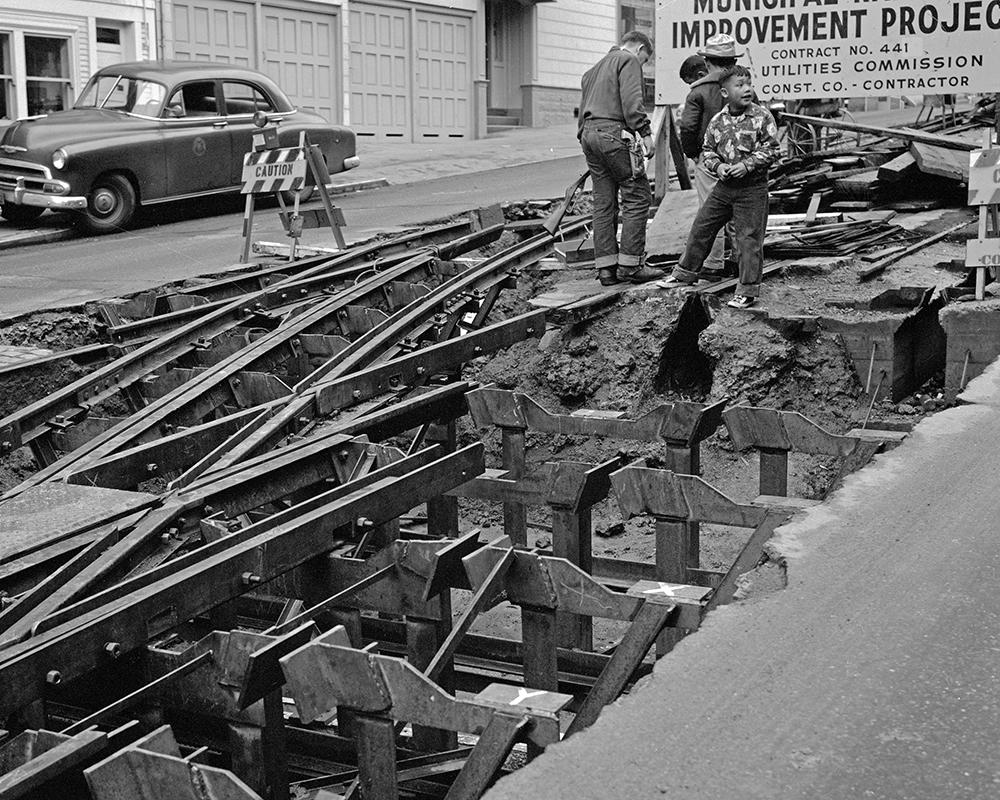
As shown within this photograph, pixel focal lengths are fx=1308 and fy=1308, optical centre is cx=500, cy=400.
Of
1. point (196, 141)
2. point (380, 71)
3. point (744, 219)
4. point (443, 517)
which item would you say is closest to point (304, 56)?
point (380, 71)

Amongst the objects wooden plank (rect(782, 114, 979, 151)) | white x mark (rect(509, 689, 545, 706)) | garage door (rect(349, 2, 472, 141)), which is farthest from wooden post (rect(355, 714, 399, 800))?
garage door (rect(349, 2, 472, 141))

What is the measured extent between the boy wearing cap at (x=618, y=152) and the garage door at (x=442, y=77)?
1936cm

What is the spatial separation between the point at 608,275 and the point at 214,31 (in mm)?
16369

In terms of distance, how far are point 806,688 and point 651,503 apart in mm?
2149

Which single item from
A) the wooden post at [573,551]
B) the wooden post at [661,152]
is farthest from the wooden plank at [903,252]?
the wooden post at [573,551]

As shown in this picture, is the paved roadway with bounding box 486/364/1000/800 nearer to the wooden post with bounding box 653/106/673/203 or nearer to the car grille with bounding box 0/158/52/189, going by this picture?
the wooden post with bounding box 653/106/673/203

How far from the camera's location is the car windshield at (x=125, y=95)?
1630 cm

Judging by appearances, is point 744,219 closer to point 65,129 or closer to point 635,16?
point 65,129

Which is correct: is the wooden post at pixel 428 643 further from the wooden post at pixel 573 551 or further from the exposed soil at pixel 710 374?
the exposed soil at pixel 710 374

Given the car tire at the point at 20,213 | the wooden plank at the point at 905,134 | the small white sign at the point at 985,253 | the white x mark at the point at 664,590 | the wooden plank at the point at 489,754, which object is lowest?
the wooden plank at the point at 489,754

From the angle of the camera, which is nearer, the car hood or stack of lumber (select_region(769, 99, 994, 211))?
stack of lumber (select_region(769, 99, 994, 211))

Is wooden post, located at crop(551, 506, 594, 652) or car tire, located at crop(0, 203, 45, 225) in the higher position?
car tire, located at crop(0, 203, 45, 225)

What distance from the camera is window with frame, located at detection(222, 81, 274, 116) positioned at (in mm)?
17125

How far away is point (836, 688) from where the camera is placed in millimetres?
4035
